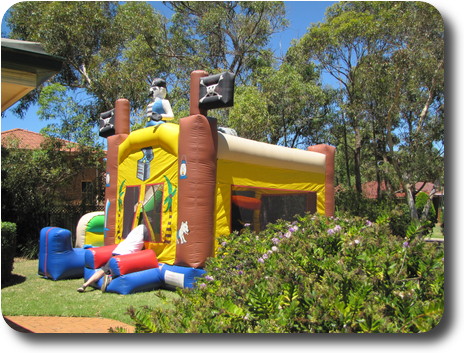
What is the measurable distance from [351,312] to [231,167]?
480 centimetres

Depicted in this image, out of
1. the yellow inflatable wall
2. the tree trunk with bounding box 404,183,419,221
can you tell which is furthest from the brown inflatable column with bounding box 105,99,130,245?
the tree trunk with bounding box 404,183,419,221

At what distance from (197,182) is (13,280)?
155 inches

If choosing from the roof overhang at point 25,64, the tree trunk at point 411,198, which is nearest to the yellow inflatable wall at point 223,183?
the roof overhang at point 25,64

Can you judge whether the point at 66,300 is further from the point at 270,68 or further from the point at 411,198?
the point at 270,68

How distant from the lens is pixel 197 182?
6238 mm

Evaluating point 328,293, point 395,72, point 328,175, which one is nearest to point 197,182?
point 328,175

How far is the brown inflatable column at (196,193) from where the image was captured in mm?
6160

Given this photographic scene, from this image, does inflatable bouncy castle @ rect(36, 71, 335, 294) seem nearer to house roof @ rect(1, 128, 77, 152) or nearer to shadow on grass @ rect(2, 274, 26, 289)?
shadow on grass @ rect(2, 274, 26, 289)

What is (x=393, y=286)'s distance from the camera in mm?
2354

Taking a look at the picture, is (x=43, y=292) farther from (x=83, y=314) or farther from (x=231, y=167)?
(x=231, y=167)

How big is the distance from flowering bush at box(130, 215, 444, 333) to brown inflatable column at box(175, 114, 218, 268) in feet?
10.3

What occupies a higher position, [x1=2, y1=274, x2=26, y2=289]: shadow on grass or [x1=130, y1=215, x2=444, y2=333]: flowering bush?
[x1=130, y1=215, x2=444, y2=333]: flowering bush

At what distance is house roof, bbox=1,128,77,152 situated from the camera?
12.1 m

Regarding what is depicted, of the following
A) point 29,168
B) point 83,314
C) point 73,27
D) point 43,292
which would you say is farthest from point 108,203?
point 73,27
